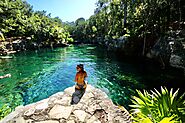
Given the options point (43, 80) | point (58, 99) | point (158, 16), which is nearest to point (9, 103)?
point (43, 80)

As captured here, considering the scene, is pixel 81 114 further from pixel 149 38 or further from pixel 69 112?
pixel 149 38

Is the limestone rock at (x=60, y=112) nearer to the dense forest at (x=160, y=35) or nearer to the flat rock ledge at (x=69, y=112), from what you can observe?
the flat rock ledge at (x=69, y=112)

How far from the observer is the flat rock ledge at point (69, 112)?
20.4ft

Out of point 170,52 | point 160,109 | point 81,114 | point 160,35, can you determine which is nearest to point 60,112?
point 81,114

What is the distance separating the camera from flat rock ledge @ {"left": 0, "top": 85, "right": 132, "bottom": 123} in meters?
6.23

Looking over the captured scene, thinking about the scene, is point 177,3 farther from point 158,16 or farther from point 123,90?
point 123,90

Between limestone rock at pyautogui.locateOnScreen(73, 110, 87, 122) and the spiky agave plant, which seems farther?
limestone rock at pyautogui.locateOnScreen(73, 110, 87, 122)

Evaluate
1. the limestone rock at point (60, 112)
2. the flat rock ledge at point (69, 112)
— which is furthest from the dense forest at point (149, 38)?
the limestone rock at point (60, 112)

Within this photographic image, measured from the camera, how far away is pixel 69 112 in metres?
6.51

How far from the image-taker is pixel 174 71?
2178 centimetres

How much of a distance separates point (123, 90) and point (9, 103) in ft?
28.9

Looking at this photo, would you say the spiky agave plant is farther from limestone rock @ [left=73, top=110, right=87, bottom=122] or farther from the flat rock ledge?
limestone rock @ [left=73, top=110, right=87, bottom=122]

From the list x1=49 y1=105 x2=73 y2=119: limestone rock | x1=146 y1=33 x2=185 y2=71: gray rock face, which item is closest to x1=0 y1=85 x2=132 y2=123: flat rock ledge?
x1=49 y1=105 x2=73 y2=119: limestone rock

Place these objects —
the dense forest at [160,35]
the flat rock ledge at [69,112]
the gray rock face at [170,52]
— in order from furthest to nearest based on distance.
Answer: the dense forest at [160,35], the gray rock face at [170,52], the flat rock ledge at [69,112]
